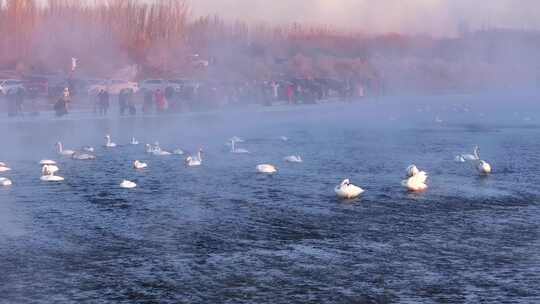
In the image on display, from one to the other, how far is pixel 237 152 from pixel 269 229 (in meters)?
15.3

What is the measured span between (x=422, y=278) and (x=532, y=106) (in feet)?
205

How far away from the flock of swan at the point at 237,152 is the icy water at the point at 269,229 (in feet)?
1.07

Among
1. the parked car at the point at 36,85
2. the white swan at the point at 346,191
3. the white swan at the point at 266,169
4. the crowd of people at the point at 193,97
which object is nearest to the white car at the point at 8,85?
the parked car at the point at 36,85

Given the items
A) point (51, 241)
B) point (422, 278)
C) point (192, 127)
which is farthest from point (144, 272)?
point (192, 127)

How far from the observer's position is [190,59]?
81.8 meters

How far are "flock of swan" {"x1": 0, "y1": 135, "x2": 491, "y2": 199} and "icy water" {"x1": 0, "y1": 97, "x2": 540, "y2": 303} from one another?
1.07 feet

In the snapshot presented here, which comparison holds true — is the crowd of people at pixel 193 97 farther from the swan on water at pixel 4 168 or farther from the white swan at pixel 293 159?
the swan on water at pixel 4 168

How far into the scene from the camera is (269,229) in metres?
18.8

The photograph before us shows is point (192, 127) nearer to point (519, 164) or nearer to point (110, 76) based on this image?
point (519, 164)

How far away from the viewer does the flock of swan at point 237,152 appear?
23.2 metres

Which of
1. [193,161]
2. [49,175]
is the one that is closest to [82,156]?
[193,161]

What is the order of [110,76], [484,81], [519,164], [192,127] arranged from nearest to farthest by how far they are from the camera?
[519,164], [192,127], [110,76], [484,81]

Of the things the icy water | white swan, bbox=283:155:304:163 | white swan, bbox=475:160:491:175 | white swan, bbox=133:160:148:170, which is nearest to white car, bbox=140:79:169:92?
the icy water

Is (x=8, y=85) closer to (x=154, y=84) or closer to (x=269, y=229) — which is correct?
(x=154, y=84)
